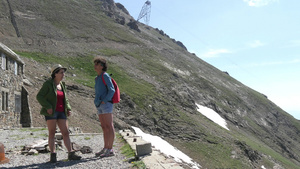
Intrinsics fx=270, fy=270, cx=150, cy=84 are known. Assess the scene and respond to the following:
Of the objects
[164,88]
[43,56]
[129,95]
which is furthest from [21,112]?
[164,88]

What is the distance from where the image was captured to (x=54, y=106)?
7625 mm

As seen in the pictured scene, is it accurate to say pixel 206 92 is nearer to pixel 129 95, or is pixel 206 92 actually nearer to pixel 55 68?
pixel 129 95

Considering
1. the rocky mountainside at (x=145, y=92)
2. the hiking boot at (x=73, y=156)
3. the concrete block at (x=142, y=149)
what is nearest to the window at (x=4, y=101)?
the rocky mountainside at (x=145, y=92)

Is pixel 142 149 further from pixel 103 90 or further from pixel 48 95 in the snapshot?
pixel 48 95

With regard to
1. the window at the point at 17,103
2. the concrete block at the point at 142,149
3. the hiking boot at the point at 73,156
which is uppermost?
the concrete block at the point at 142,149

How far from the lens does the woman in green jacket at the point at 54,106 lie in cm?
757

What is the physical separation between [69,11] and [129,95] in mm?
62175

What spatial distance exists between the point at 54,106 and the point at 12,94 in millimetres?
14428

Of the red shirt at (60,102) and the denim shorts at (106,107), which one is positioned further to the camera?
the denim shorts at (106,107)

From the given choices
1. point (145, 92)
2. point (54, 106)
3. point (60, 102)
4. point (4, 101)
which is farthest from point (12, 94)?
point (145, 92)

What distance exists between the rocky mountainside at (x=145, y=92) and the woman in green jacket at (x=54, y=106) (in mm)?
15506

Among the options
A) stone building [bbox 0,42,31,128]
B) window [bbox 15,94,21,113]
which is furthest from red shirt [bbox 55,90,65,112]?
window [bbox 15,94,21,113]

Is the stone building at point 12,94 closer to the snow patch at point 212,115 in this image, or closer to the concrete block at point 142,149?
the concrete block at point 142,149

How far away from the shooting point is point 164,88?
6009 cm
